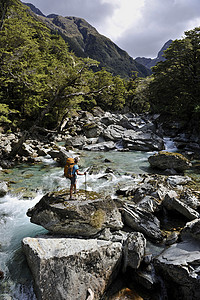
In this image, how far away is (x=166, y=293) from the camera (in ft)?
13.6

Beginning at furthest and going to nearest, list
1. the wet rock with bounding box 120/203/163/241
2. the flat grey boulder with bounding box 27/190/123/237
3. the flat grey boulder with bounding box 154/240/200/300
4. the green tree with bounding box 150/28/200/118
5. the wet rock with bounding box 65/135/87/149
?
the green tree with bounding box 150/28/200/118, the wet rock with bounding box 65/135/87/149, the wet rock with bounding box 120/203/163/241, the flat grey boulder with bounding box 27/190/123/237, the flat grey boulder with bounding box 154/240/200/300

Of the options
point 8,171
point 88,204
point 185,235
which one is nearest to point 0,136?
point 8,171

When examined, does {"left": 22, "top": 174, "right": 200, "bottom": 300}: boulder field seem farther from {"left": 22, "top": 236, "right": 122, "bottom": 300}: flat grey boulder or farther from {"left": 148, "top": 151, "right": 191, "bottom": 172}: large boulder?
{"left": 148, "top": 151, "right": 191, "bottom": 172}: large boulder

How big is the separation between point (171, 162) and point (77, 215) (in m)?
9.83

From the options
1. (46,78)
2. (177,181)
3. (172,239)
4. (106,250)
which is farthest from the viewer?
(46,78)

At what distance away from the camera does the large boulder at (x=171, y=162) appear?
12.4 meters

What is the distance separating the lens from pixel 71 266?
4.07 metres

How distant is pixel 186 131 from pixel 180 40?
14.1m

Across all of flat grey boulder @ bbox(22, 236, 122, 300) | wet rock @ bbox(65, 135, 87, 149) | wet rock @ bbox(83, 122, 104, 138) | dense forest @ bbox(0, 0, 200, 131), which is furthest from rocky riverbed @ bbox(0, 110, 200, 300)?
wet rock @ bbox(83, 122, 104, 138)

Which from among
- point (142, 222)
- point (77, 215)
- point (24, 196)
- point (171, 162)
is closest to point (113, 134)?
point (171, 162)

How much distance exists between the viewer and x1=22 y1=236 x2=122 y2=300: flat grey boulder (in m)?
3.83

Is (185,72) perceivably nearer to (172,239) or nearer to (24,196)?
(172,239)

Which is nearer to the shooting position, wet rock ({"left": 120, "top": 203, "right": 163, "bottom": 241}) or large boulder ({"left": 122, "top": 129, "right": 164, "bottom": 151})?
wet rock ({"left": 120, "top": 203, "right": 163, "bottom": 241})

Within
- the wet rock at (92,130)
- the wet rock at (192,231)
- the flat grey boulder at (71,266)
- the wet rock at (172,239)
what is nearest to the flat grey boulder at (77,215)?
the flat grey boulder at (71,266)
